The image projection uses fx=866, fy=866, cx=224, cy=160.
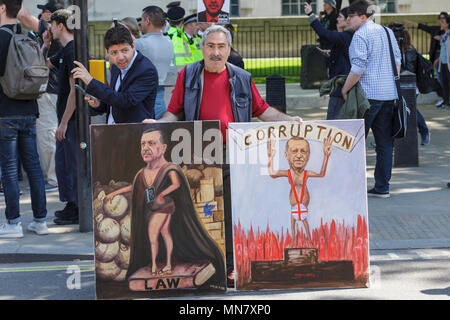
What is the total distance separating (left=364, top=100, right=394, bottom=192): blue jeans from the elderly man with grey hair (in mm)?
3183

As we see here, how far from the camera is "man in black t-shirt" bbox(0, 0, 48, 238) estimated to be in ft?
26.1

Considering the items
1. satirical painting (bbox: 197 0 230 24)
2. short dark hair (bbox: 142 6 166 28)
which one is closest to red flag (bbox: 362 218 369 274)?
short dark hair (bbox: 142 6 166 28)

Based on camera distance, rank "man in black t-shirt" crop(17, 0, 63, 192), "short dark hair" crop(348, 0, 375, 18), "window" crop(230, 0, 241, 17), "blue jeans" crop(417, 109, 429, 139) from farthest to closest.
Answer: "window" crop(230, 0, 241, 17) < "blue jeans" crop(417, 109, 429, 139) < "man in black t-shirt" crop(17, 0, 63, 192) < "short dark hair" crop(348, 0, 375, 18)

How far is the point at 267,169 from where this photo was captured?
6.18 m

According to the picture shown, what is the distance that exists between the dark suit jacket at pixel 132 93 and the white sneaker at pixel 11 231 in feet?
5.01

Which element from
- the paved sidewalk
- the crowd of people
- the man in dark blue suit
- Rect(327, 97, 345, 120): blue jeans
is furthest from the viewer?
Rect(327, 97, 345, 120): blue jeans

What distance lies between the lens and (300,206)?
6211 millimetres

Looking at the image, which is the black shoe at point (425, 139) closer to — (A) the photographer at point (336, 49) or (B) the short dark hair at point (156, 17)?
(A) the photographer at point (336, 49)

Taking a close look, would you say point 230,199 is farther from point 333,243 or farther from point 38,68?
point 38,68

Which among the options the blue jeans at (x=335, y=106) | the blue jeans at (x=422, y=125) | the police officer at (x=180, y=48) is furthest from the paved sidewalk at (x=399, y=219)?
the police officer at (x=180, y=48)

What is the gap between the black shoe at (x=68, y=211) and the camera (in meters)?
8.80

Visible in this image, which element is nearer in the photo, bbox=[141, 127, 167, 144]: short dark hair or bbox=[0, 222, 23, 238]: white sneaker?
bbox=[141, 127, 167, 144]: short dark hair

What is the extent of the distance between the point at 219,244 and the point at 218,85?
121 centimetres

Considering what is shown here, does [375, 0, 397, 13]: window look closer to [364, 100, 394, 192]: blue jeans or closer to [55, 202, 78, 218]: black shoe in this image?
[364, 100, 394, 192]: blue jeans
